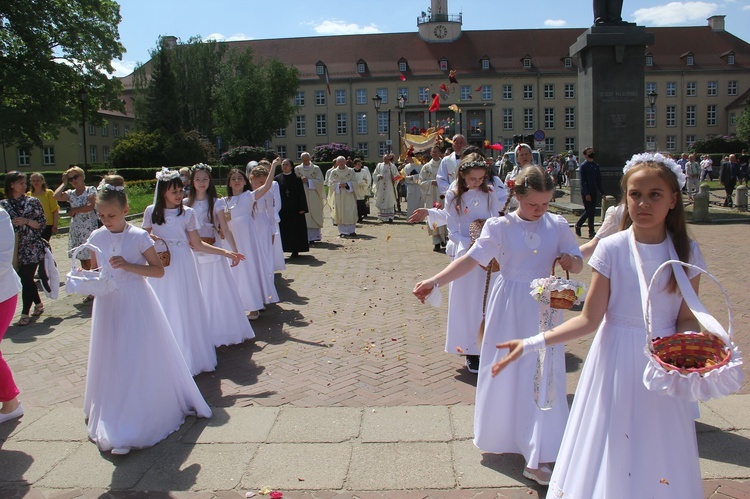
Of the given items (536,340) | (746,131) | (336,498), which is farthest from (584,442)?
(746,131)

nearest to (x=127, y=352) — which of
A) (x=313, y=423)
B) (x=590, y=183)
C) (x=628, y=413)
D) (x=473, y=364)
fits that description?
(x=313, y=423)

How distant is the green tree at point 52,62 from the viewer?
3136cm

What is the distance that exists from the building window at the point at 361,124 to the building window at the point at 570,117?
78.3ft

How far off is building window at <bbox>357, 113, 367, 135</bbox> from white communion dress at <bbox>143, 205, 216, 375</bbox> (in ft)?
236

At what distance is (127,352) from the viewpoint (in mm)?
4332

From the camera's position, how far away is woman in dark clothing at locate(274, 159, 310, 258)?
12.9m

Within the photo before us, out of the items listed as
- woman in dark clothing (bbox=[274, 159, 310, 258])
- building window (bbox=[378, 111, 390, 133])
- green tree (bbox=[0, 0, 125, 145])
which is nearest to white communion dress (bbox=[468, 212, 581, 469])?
woman in dark clothing (bbox=[274, 159, 310, 258])

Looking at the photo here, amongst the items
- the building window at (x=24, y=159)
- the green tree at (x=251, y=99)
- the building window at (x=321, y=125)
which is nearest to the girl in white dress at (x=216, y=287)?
the green tree at (x=251, y=99)

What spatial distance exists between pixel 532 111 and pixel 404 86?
1538 cm

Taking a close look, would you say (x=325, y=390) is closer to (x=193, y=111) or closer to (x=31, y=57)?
(x=31, y=57)

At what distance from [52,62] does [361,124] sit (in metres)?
46.8

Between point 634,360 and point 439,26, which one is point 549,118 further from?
point 634,360

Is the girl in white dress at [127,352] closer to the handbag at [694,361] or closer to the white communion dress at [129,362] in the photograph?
the white communion dress at [129,362]

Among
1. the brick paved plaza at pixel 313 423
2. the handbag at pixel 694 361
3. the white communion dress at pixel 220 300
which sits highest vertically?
the handbag at pixel 694 361
